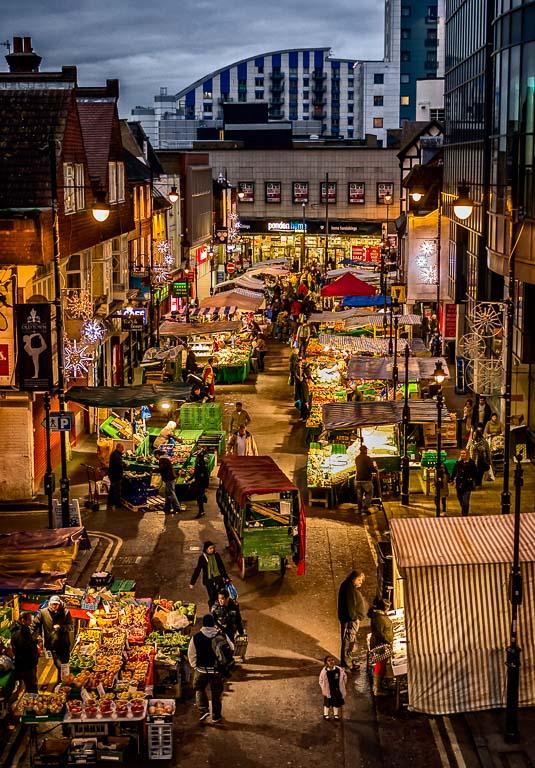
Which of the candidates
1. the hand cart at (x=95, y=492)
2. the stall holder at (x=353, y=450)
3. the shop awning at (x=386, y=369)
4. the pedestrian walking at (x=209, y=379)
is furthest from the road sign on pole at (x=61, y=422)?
the pedestrian walking at (x=209, y=379)

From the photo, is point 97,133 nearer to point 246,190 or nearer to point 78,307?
point 78,307

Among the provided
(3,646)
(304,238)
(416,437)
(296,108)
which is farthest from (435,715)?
(296,108)

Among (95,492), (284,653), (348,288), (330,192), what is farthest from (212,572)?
(330,192)

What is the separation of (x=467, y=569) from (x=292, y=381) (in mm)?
27504

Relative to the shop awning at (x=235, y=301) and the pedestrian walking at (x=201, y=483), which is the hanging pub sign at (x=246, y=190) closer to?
the shop awning at (x=235, y=301)

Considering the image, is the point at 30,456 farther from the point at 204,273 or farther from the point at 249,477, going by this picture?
the point at 204,273

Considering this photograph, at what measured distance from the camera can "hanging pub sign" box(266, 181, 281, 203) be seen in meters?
87.6

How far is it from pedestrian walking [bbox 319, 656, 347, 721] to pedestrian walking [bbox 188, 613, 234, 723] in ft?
4.85

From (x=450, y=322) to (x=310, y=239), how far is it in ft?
152

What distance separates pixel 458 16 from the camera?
→ 4284 cm

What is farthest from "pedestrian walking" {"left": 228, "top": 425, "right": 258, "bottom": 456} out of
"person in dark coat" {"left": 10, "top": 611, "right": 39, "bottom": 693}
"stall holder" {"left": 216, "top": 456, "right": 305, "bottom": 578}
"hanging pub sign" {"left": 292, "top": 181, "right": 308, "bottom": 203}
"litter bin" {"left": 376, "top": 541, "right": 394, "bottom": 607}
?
"hanging pub sign" {"left": 292, "top": 181, "right": 308, "bottom": 203}

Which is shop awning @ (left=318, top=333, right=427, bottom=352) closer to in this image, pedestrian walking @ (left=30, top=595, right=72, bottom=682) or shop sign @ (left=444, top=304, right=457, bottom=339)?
shop sign @ (left=444, top=304, right=457, bottom=339)

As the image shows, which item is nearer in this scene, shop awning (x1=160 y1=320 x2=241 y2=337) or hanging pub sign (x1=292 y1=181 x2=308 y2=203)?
shop awning (x1=160 y1=320 x2=241 y2=337)

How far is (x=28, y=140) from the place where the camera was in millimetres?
26812
